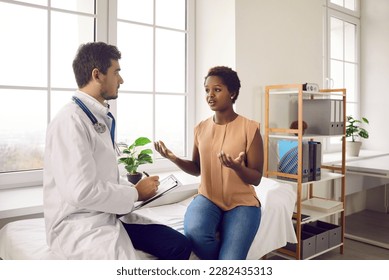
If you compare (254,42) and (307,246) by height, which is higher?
(254,42)

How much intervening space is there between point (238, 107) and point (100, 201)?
61.4 inches

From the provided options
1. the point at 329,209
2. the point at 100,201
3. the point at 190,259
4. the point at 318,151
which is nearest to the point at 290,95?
the point at 318,151

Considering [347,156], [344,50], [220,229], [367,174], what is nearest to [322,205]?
[367,174]

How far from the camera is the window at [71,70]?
2.02 meters

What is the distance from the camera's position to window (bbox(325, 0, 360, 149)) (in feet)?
12.2

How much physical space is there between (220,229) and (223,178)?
0.79 ft

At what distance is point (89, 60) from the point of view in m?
1.34

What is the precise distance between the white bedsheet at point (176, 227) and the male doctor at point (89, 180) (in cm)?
14

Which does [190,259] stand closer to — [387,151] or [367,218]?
[367,218]

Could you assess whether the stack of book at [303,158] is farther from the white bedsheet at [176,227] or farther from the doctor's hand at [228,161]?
the doctor's hand at [228,161]

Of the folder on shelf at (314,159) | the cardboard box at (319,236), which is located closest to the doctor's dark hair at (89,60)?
the folder on shelf at (314,159)

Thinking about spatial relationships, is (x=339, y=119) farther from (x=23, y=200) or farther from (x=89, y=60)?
(x=23, y=200)
